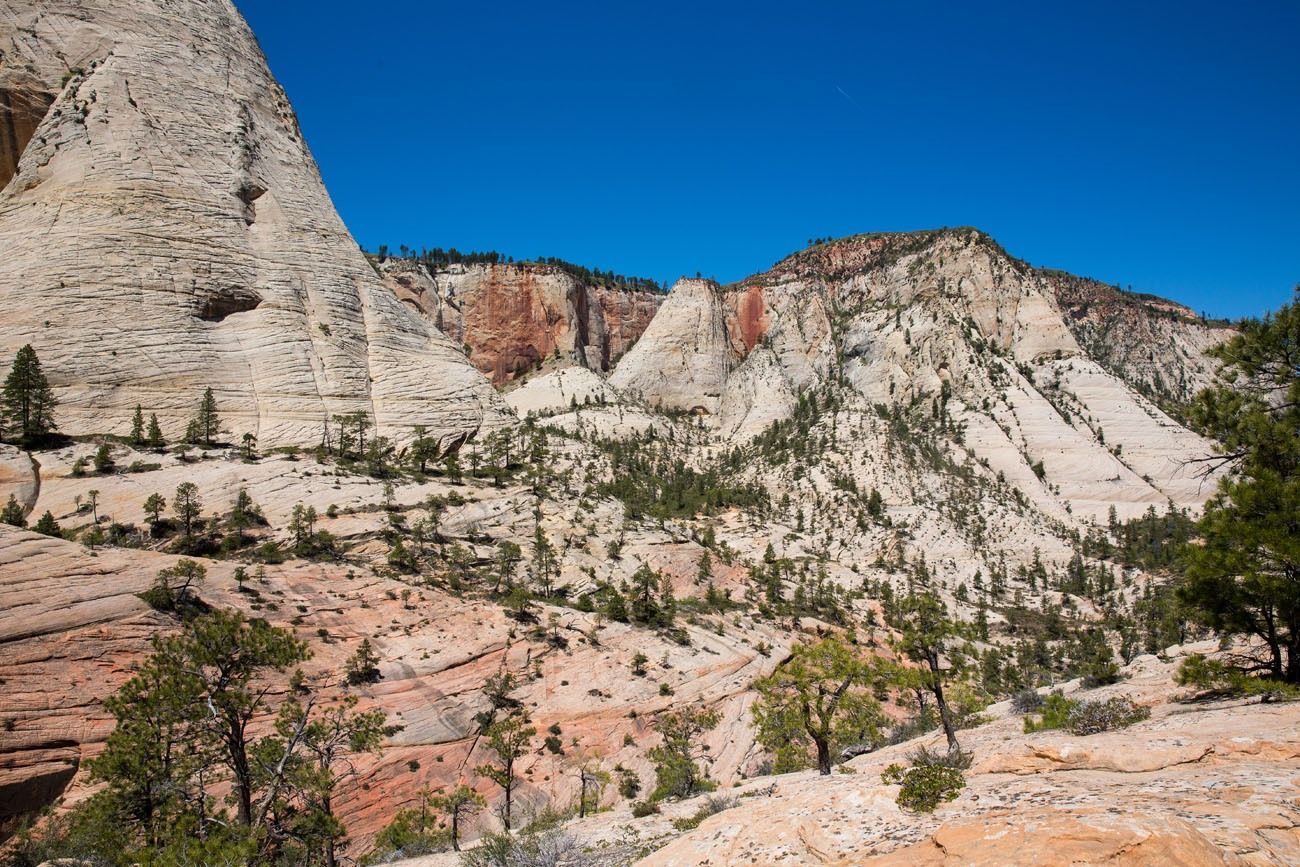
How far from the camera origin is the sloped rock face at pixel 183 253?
2110 inches

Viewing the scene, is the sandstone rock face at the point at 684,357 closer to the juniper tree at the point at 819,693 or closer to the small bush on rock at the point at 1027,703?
the small bush on rock at the point at 1027,703

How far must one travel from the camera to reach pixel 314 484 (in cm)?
4753

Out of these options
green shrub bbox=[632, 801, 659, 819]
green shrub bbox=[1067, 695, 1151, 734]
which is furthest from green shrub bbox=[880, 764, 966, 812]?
green shrub bbox=[632, 801, 659, 819]

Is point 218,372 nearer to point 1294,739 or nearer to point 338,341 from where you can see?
point 338,341

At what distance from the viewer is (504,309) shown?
13188cm

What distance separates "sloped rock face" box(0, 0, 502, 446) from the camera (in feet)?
176

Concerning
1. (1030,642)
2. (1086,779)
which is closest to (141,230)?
(1086,779)

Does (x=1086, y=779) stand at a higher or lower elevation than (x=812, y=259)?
lower

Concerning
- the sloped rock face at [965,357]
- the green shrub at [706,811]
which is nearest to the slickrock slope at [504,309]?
the sloped rock face at [965,357]

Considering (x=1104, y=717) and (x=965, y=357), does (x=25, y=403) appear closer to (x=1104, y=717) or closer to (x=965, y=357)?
(x=1104, y=717)

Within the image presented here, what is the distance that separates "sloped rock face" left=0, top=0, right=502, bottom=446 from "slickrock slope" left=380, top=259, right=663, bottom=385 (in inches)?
1947

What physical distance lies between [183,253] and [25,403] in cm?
2156

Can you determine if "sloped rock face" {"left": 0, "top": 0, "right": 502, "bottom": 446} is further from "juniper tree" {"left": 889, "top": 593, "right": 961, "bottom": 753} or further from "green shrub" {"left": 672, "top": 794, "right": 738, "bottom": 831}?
"juniper tree" {"left": 889, "top": 593, "right": 961, "bottom": 753}

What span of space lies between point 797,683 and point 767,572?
42.9 meters
